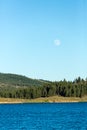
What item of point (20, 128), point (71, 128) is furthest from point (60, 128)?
point (20, 128)

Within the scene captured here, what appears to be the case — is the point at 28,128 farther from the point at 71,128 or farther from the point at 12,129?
the point at 71,128

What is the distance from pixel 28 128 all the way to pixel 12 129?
124 inches

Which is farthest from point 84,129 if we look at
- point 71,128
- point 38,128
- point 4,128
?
point 4,128

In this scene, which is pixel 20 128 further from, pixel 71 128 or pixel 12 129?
pixel 71 128

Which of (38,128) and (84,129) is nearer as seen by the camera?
(84,129)

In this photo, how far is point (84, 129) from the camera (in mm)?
80875

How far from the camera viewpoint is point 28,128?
3354 inches

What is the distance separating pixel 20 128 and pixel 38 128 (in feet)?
11.6

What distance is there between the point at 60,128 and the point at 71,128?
2116mm

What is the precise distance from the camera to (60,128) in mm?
84250

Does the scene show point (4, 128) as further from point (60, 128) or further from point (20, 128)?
point (60, 128)

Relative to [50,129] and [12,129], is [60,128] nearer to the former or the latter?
[50,129]

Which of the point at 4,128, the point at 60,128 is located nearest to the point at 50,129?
the point at 60,128

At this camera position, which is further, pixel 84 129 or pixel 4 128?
pixel 4 128
